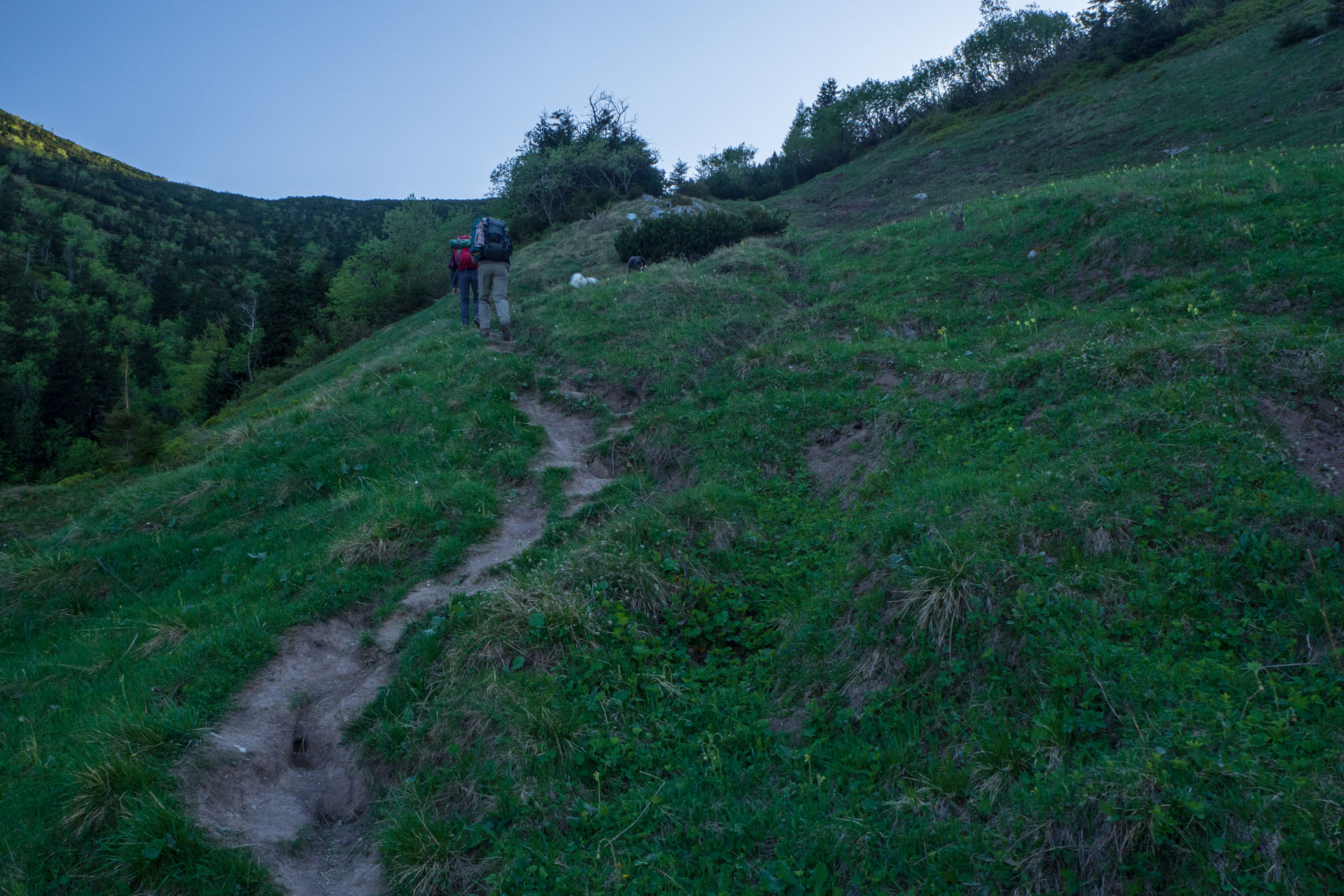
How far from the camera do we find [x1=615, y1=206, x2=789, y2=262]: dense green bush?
1875 cm

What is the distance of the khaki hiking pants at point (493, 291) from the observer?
14.0 metres

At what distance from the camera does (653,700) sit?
4.63m

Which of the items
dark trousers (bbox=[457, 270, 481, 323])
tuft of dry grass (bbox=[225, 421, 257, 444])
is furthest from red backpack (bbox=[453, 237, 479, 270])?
tuft of dry grass (bbox=[225, 421, 257, 444])

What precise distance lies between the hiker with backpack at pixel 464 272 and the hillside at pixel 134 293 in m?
9.04

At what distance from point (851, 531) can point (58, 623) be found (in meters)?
8.49

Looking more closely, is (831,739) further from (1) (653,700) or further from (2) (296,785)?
(2) (296,785)

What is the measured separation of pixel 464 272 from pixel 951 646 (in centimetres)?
1404

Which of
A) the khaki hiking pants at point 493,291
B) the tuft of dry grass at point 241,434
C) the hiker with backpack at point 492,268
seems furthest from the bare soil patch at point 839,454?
the tuft of dry grass at point 241,434

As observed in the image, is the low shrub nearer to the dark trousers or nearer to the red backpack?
the red backpack

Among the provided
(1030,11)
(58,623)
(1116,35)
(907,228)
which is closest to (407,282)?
(907,228)

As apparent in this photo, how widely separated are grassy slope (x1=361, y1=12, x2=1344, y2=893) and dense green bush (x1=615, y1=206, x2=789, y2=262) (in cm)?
1112

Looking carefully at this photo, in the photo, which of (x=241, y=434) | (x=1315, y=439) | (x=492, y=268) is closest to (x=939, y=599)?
(x=1315, y=439)

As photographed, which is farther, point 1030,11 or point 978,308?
point 1030,11

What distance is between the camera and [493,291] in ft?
47.2
